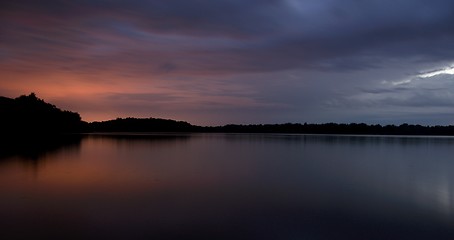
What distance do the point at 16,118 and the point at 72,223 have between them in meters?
74.1

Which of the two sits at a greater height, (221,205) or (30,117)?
(30,117)

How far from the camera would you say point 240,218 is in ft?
33.9

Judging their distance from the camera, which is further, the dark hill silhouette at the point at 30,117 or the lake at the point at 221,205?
the dark hill silhouette at the point at 30,117

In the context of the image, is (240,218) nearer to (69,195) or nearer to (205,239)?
(205,239)

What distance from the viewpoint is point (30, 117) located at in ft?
262

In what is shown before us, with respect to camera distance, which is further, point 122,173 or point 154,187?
point 122,173

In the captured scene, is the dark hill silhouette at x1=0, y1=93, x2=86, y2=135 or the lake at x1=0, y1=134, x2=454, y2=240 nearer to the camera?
the lake at x1=0, y1=134, x2=454, y2=240

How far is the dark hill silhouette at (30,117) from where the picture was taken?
70.6 meters

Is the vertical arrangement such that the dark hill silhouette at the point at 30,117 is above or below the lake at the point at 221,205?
above

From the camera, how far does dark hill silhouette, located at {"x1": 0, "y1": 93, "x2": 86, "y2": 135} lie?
70.6m

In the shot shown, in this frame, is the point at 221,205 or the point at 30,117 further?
the point at 30,117

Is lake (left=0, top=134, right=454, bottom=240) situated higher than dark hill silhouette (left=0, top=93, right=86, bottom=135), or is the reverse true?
dark hill silhouette (left=0, top=93, right=86, bottom=135)

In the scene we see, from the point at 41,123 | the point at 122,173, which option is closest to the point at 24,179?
the point at 122,173

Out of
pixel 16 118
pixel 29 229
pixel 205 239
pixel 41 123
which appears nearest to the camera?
pixel 205 239
